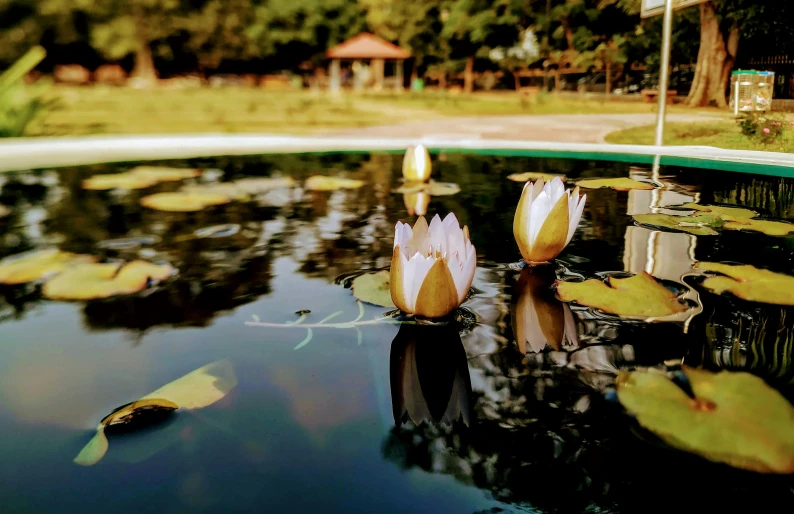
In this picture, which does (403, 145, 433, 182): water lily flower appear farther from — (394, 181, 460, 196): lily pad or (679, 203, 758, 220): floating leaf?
(679, 203, 758, 220): floating leaf

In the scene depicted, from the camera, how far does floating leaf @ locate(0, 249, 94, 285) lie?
1.99 metres

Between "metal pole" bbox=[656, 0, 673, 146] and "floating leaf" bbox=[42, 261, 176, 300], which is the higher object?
"metal pole" bbox=[656, 0, 673, 146]

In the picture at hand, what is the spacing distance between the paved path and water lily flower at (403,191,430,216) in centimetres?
338

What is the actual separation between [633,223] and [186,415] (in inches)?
78.2

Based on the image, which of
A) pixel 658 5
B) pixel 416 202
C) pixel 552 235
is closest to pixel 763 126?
pixel 658 5

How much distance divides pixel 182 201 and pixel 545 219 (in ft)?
6.34

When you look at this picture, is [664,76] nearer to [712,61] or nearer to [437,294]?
[712,61]

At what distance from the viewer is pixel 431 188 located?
11.7 ft

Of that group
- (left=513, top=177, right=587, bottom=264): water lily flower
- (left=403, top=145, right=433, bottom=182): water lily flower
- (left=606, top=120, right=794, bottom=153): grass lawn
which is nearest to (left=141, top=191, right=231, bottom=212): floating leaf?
(left=403, top=145, right=433, bottom=182): water lily flower

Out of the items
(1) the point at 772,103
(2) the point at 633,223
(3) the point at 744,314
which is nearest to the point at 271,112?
(1) the point at 772,103

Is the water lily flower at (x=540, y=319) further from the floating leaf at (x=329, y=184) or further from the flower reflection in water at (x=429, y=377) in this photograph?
the floating leaf at (x=329, y=184)

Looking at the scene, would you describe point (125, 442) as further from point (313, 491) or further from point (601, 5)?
point (601, 5)

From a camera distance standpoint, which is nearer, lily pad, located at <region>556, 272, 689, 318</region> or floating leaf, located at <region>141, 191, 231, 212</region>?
lily pad, located at <region>556, 272, 689, 318</region>

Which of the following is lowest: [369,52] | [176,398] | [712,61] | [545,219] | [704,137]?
[176,398]
